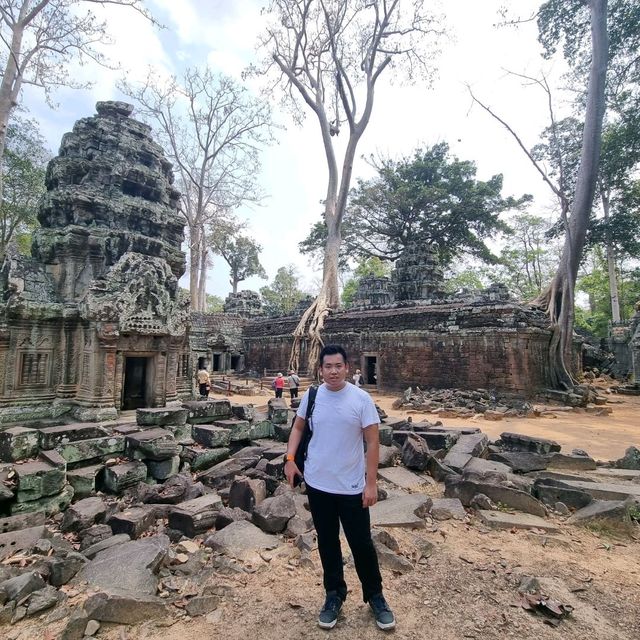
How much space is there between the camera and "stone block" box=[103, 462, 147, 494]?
446 centimetres

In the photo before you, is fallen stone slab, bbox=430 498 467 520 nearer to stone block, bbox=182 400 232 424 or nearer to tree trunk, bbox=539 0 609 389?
stone block, bbox=182 400 232 424

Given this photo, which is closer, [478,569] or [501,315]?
[478,569]

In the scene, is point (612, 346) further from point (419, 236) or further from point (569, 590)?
point (569, 590)

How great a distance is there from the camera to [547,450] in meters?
5.64

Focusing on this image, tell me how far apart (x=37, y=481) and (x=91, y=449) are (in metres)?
0.89

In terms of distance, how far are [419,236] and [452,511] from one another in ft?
84.9

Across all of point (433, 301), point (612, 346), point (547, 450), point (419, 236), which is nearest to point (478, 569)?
point (547, 450)

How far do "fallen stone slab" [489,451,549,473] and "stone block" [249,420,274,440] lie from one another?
3281 millimetres

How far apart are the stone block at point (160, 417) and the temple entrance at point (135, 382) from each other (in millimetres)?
2436

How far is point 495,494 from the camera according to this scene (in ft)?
12.4

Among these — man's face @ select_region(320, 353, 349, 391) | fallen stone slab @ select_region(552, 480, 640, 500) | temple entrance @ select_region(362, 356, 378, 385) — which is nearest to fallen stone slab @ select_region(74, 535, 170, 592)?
man's face @ select_region(320, 353, 349, 391)

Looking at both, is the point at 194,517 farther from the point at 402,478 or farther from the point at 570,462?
the point at 570,462

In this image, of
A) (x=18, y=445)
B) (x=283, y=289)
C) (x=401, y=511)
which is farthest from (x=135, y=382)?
(x=283, y=289)

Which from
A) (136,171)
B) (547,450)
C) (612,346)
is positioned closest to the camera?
(547,450)
